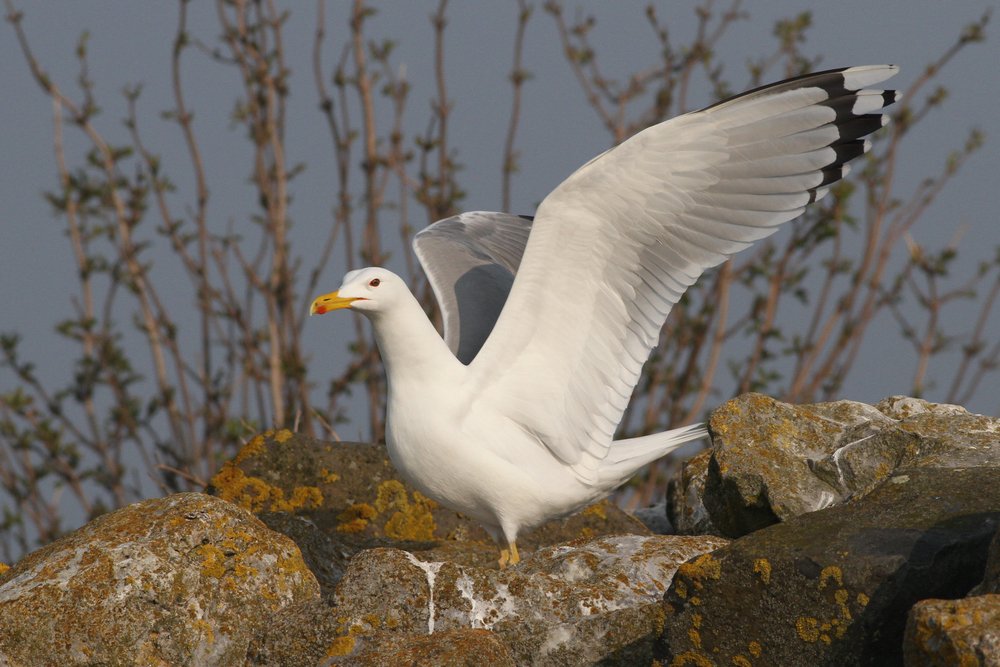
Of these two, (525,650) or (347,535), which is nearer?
(525,650)

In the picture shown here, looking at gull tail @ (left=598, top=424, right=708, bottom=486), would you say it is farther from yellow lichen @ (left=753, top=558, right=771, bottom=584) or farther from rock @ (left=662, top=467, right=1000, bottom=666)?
yellow lichen @ (left=753, top=558, right=771, bottom=584)

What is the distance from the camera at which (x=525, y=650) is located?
3.86 metres

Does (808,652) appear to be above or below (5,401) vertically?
above

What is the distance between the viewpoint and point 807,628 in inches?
132

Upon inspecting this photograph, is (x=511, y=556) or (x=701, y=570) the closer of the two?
(x=701, y=570)

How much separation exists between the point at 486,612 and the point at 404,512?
1.94m

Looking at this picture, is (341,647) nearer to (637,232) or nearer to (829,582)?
(829,582)

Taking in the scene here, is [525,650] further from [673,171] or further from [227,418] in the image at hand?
[227,418]

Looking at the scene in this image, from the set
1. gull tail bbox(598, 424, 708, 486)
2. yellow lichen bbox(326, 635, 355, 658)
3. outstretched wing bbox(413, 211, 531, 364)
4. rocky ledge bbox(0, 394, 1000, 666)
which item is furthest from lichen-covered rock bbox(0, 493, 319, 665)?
outstretched wing bbox(413, 211, 531, 364)

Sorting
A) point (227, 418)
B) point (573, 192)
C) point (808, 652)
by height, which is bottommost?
point (227, 418)

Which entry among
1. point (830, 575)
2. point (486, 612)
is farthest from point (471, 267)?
point (830, 575)

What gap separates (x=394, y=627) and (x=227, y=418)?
5.55m

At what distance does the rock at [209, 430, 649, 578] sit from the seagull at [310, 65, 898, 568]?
51cm

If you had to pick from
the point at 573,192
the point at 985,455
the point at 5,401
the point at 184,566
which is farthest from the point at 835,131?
the point at 5,401
